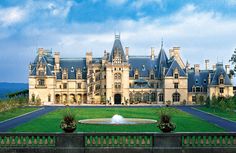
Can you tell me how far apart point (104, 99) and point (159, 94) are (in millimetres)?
12479

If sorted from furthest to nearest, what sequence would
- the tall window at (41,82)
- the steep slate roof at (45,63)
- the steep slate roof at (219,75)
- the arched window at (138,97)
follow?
the steep slate roof at (45,63)
the tall window at (41,82)
the arched window at (138,97)
the steep slate roof at (219,75)

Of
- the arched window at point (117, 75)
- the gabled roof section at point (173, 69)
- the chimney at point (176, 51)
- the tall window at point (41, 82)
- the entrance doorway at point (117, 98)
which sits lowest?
the entrance doorway at point (117, 98)

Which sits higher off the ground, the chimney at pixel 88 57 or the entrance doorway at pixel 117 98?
the chimney at pixel 88 57

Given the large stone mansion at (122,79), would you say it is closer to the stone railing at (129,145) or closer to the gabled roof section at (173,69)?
the gabled roof section at (173,69)

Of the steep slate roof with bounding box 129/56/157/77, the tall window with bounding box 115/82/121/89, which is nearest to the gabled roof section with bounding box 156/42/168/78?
the steep slate roof with bounding box 129/56/157/77

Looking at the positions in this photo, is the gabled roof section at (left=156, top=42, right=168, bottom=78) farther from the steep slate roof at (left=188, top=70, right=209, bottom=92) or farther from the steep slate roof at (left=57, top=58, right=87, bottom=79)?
the steep slate roof at (left=57, top=58, right=87, bottom=79)

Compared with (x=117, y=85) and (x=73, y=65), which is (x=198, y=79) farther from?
(x=73, y=65)

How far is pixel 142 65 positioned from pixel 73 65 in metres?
17.2

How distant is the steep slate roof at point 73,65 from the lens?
97.0m

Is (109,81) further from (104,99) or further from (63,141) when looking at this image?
(63,141)

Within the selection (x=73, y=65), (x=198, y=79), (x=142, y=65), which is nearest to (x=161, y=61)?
(x=142, y=65)

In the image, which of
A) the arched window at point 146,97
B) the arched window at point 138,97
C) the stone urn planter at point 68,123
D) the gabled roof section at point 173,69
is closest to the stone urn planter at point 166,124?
the stone urn planter at point 68,123

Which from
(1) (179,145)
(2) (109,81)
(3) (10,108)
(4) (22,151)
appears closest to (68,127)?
(4) (22,151)

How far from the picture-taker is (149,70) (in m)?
94.4
